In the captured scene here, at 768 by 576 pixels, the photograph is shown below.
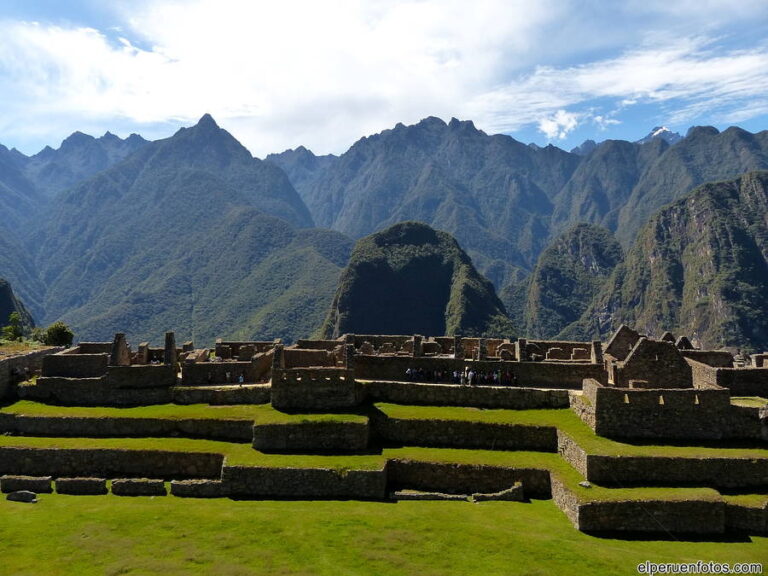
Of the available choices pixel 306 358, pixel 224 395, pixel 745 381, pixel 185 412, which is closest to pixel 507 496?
pixel 745 381

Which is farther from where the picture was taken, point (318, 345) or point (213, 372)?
point (318, 345)

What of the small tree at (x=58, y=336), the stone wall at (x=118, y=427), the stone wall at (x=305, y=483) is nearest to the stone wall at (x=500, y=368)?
the stone wall at (x=118, y=427)

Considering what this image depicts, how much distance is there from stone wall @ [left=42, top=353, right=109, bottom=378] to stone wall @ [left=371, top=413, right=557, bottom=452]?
14.0 metres

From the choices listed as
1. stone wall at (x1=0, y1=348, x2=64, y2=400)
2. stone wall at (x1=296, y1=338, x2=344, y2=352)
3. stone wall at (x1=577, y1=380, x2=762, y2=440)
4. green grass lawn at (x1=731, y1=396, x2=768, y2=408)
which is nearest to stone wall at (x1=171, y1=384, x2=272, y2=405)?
stone wall at (x1=296, y1=338, x2=344, y2=352)

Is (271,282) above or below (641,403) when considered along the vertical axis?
above

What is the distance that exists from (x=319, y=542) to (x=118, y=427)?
1222 cm

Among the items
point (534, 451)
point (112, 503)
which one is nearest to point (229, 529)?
point (112, 503)

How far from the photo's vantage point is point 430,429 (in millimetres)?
25641

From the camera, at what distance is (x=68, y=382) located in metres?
30.1

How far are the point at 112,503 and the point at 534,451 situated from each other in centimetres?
1475

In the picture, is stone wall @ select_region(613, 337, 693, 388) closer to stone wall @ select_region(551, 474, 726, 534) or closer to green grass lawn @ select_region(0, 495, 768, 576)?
stone wall @ select_region(551, 474, 726, 534)

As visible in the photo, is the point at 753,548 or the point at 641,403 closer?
the point at 753,548

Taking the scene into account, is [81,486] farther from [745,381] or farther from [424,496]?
[745,381]

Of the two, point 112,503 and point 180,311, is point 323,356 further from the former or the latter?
point 180,311
